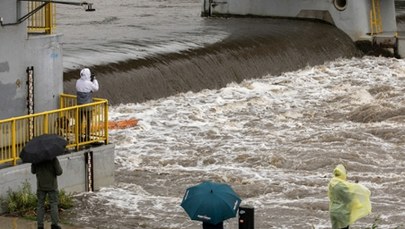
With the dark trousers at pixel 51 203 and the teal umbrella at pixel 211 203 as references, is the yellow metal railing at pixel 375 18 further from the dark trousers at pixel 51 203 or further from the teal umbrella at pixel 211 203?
the teal umbrella at pixel 211 203

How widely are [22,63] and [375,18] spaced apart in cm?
2390

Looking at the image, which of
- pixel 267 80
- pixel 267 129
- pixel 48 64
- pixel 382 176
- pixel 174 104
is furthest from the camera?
pixel 267 80

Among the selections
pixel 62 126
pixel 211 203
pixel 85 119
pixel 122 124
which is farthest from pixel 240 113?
pixel 211 203

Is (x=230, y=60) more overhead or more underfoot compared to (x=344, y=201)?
more overhead

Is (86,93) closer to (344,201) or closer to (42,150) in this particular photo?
(42,150)

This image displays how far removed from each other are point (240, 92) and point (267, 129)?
4.71 m

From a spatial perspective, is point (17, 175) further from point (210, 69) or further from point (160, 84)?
point (210, 69)

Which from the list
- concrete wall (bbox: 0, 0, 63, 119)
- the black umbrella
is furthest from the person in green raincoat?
concrete wall (bbox: 0, 0, 63, 119)

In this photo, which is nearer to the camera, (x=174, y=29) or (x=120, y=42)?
(x=120, y=42)

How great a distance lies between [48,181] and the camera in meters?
13.2

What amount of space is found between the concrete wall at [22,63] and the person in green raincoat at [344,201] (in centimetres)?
626

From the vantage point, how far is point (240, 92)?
28578 millimetres

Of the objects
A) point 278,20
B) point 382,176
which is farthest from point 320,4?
point 382,176

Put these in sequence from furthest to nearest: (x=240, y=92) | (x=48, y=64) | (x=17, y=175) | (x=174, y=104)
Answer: (x=240, y=92), (x=174, y=104), (x=48, y=64), (x=17, y=175)
